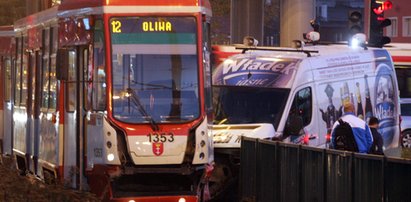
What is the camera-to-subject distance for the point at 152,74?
15.1 m

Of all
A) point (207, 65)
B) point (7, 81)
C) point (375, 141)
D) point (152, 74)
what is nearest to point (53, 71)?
point (152, 74)

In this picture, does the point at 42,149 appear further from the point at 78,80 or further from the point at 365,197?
the point at 365,197

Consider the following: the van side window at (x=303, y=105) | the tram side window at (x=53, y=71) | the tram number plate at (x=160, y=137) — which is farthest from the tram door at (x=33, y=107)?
the tram number plate at (x=160, y=137)

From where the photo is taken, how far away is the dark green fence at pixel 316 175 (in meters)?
11.8

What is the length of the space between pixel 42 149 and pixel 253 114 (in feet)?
12.0

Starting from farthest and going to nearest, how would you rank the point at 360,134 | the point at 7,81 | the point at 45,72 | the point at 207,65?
the point at 7,81 → the point at 45,72 → the point at 360,134 → the point at 207,65

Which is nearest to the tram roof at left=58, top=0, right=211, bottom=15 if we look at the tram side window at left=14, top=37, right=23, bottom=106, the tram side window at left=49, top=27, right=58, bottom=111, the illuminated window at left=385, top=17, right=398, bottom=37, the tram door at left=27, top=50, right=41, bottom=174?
the tram side window at left=49, top=27, right=58, bottom=111

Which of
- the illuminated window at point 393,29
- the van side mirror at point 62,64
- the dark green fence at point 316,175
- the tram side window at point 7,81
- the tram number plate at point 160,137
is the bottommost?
the dark green fence at point 316,175

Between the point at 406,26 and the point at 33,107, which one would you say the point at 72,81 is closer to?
the point at 33,107

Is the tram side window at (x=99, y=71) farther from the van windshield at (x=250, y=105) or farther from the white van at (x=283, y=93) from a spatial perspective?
the van windshield at (x=250, y=105)

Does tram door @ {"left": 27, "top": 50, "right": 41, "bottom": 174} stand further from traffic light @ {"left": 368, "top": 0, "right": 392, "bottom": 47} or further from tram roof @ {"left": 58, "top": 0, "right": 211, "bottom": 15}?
traffic light @ {"left": 368, "top": 0, "right": 392, "bottom": 47}

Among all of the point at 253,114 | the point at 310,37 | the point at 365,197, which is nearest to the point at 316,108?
the point at 253,114

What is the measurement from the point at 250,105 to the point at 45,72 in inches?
141

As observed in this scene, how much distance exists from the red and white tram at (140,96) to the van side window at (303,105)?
3340mm
